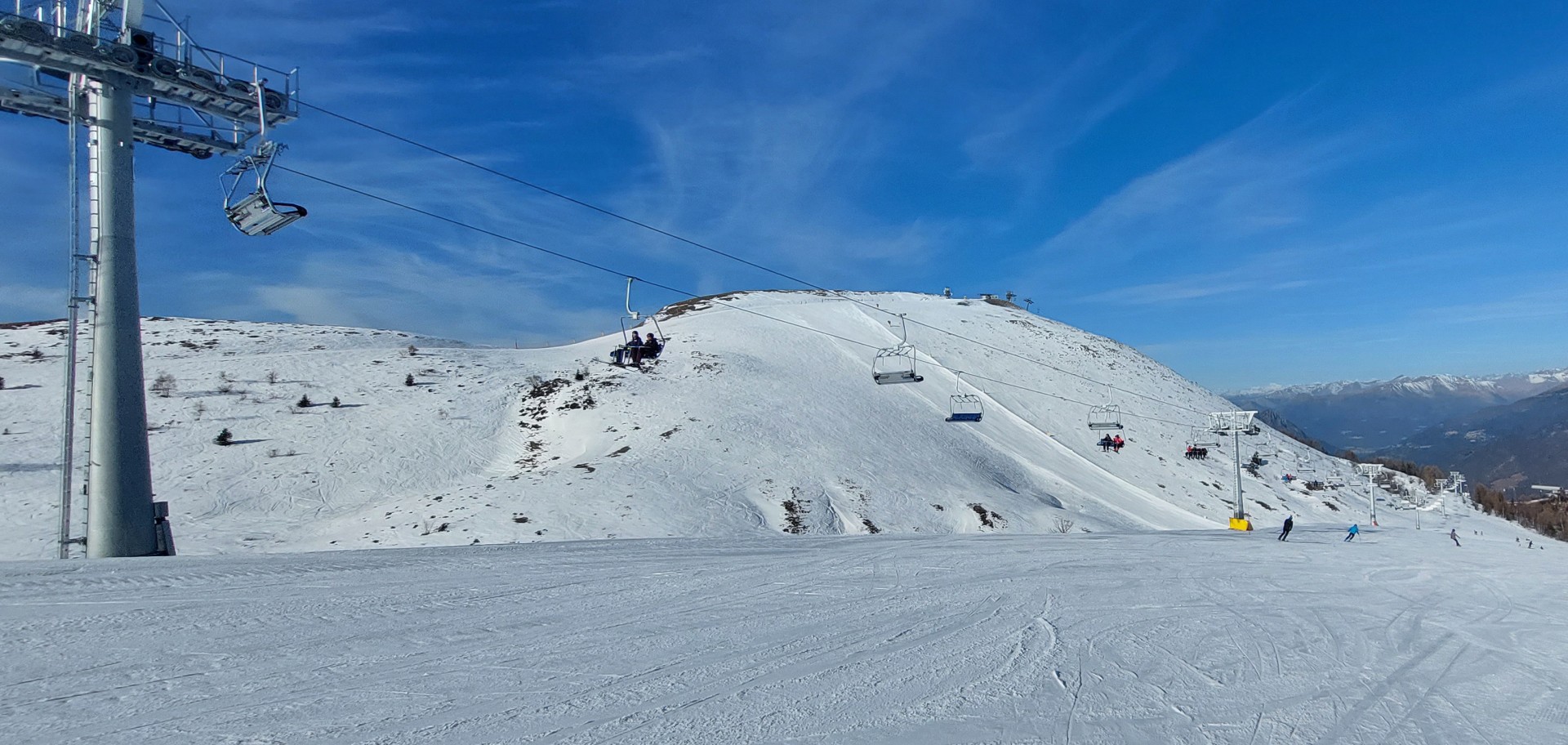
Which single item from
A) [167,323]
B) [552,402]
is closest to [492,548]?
[552,402]

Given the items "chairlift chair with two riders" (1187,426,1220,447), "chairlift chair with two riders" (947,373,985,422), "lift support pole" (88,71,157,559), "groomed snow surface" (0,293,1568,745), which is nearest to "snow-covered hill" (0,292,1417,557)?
"groomed snow surface" (0,293,1568,745)

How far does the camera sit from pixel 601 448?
32375mm

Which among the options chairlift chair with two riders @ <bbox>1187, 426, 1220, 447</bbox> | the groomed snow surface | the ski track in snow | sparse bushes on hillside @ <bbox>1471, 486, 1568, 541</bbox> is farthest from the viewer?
sparse bushes on hillside @ <bbox>1471, 486, 1568, 541</bbox>

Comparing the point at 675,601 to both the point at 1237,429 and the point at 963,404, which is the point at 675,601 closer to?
the point at 1237,429

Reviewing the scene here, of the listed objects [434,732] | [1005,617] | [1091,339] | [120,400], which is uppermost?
[1091,339]

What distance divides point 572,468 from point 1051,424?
32.1 meters

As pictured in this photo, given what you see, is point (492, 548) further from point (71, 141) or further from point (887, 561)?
point (71, 141)

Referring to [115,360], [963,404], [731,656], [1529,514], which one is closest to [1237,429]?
[963,404]

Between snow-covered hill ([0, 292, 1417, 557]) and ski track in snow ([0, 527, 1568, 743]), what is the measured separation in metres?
12.6

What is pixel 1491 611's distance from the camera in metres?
12.2

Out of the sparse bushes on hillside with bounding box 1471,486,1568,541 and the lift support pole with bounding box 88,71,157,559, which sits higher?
the lift support pole with bounding box 88,71,157,559

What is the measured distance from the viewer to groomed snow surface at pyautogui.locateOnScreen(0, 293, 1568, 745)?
5961mm

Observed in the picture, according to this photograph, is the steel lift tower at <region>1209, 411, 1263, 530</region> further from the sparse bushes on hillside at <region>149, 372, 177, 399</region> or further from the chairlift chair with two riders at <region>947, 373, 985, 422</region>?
the sparse bushes on hillside at <region>149, 372, 177, 399</region>

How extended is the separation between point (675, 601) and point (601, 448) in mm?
23121
